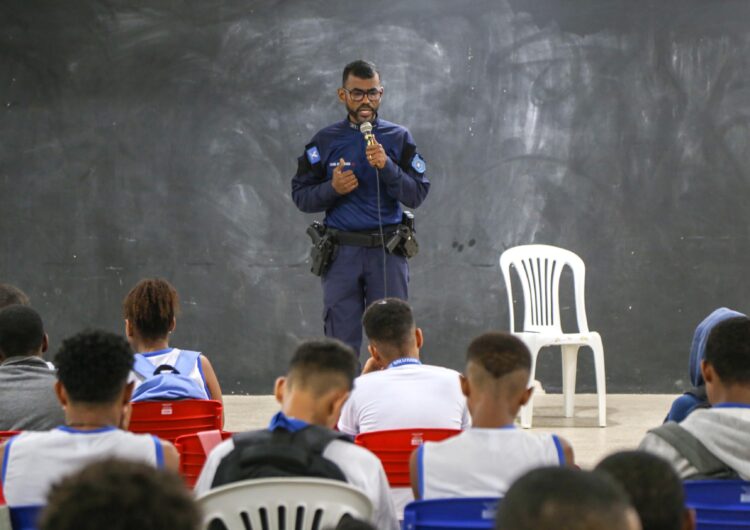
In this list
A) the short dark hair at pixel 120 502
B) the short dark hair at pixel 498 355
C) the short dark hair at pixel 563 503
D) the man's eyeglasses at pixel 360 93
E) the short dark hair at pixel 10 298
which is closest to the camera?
the short dark hair at pixel 120 502

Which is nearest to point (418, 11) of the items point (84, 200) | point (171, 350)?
point (84, 200)

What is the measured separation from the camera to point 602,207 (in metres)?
7.79

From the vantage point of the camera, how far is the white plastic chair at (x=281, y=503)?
2.23 metres

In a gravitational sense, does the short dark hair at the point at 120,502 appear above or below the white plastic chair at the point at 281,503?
above

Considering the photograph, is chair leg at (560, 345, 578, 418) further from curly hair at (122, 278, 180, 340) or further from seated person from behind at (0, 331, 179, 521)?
seated person from behind at (0, 331, 179, 521)

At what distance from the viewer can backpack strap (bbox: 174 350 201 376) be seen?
3846mm

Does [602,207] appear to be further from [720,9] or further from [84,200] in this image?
[84,200]

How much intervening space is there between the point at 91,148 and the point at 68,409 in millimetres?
5630

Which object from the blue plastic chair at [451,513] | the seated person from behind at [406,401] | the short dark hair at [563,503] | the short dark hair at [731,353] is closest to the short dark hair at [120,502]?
the short dark hair at [563,503]

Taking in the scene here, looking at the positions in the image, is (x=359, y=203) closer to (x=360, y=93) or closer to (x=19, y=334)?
(x=360, y=93)

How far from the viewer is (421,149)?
7848 millimetres

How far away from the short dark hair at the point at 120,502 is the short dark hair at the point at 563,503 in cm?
40

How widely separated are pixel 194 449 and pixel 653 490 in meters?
1.56

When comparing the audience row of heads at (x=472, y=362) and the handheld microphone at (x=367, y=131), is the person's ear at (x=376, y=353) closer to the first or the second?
the audience row of heads at (x=472, y=362)
